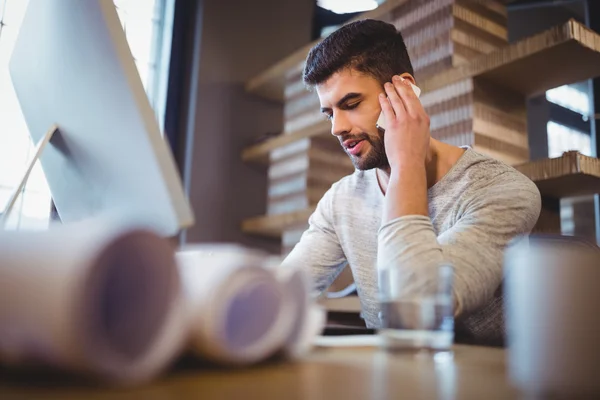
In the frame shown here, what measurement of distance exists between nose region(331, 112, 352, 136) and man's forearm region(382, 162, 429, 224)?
382 millimetres

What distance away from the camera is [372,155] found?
4.49ft

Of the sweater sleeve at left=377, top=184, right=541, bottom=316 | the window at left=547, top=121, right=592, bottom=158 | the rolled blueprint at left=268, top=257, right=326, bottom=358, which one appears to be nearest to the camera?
the rolled blueprint at left=268, top=257, right=326, bottom=358

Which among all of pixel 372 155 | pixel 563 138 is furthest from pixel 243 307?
pixel 563 138

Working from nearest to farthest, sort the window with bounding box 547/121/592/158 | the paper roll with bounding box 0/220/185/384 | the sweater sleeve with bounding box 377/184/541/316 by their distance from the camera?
1. the paper roll with bounding box 0/220/185/384
2. the sweater sleeve with bounding box 377/184/541/316
3. the window with bounding box 547/121/592/158

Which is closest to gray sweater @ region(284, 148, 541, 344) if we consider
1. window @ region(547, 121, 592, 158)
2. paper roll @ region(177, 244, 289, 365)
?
paper roll @ region(177, 244, 289, 365)

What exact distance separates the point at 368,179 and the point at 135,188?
101cm

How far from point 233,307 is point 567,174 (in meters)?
1.27

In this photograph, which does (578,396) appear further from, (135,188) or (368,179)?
(368,179)

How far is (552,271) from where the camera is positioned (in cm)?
33

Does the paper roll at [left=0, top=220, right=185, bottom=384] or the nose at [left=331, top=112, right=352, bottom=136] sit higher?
the nose at [left=331, top=112, right=352, bottom=136]

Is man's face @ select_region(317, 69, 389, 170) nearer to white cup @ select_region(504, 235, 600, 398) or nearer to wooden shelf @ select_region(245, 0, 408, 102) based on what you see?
wooden shelf @ select_region(245, 0, 408, 102)

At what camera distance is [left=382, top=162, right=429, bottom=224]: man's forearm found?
916 millimetres

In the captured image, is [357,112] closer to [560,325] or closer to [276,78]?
[560,325]

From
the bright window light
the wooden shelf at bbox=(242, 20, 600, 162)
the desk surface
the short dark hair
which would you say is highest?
the bright window light
